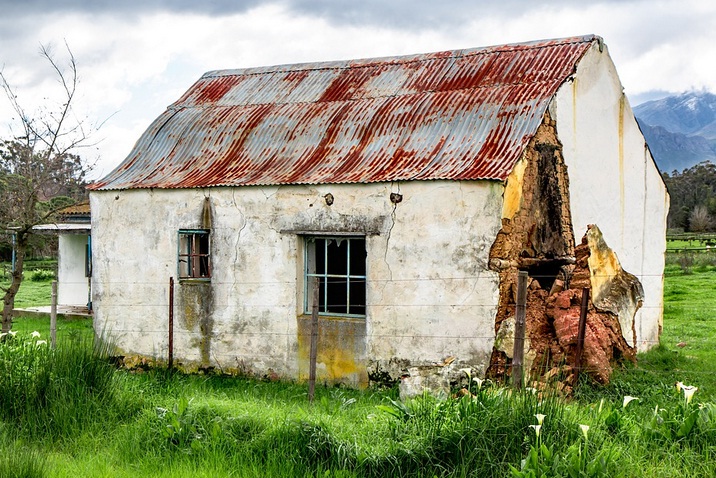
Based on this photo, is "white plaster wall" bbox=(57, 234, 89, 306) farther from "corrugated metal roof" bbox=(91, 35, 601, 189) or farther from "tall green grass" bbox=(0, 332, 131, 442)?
"tall green grass" bbox=(0, 332, 131, 442)

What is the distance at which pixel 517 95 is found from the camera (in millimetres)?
12445

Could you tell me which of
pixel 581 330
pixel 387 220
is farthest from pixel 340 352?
pixel 581 330

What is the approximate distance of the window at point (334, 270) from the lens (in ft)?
40.4

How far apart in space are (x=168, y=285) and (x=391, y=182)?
13.6 feet

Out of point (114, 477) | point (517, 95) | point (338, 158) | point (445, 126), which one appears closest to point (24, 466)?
point (114, 477)

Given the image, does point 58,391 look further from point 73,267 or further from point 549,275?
point 73,267

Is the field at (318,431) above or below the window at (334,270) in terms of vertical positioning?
below

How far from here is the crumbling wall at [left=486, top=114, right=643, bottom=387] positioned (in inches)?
426

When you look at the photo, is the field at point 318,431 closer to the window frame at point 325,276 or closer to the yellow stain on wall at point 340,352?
the yellow stain on wall at point 340,352

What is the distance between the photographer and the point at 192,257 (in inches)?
523

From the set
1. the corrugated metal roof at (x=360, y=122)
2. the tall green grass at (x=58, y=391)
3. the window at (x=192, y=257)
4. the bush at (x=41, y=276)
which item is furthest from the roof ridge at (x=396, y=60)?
the bush at (x=41, y=276)

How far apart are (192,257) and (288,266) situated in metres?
1.85

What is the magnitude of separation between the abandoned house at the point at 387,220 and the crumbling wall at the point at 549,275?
31mm

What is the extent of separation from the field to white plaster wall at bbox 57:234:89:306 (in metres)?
12.7
